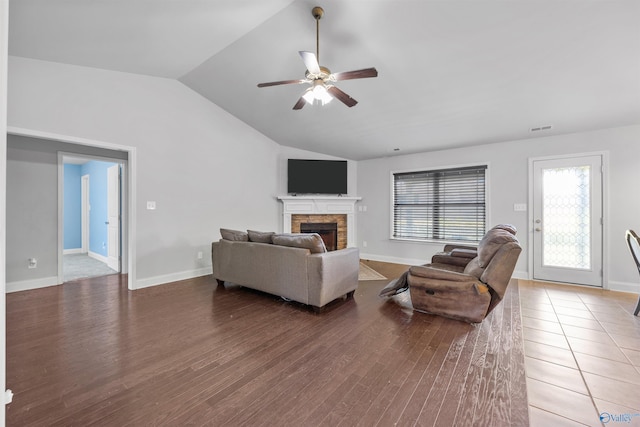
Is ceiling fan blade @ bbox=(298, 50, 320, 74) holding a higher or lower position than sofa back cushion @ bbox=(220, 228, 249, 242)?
higher

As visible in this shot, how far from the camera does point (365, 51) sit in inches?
112

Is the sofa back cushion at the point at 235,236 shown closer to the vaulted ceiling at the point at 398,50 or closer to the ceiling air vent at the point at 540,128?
the vaulted ceiling at the point at 398,50

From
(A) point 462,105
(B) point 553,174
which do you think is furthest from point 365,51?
(B) point 553,174

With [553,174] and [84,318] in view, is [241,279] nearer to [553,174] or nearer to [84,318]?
[84,318]

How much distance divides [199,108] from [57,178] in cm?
230

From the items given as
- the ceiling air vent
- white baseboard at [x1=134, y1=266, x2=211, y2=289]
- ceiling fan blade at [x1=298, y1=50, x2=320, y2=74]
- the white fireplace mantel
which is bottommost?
white baseboard at [x1=134, y1=266, x2=211, y2=289]

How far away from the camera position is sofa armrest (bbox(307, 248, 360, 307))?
9.25 feet

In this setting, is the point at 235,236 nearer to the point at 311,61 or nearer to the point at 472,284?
the point at 311,61

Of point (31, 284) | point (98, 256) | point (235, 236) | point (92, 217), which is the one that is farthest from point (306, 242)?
point (92, 217)

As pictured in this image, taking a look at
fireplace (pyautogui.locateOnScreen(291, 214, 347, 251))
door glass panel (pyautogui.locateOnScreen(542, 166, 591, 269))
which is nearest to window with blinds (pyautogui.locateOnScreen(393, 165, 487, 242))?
door glass panel (pyautogui.locateOnScreen(542, 166, 591, 269))

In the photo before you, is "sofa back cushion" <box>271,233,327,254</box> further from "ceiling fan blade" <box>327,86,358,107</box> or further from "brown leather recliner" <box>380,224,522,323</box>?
"ceiling fan blade" <box>327,86,358,107</box>

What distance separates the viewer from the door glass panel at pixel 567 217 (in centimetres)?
409

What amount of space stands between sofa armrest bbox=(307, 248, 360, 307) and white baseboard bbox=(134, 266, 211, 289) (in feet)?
8.32

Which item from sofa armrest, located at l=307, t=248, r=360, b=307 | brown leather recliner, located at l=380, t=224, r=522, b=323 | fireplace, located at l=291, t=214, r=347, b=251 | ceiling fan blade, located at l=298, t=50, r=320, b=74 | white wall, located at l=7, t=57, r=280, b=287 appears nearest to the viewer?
ceiling fan blade, located at l=298, t=50, r=320, b=74
